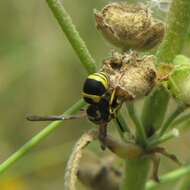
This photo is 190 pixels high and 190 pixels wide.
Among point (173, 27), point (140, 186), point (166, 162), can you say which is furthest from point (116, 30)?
point (166, 162)

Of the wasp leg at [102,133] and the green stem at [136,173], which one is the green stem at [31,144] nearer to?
the wasp leg at [102,133]

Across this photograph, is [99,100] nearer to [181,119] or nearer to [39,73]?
[181,119]

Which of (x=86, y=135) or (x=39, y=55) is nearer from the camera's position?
(x=86, y=135)

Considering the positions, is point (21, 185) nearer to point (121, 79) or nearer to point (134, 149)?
point (134, 149)

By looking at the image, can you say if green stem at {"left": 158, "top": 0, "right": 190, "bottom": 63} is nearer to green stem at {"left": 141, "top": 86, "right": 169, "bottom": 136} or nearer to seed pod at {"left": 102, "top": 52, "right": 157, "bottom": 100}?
green stem at {"left": 141, "top": 86, "right": 169, "bottom": 136}

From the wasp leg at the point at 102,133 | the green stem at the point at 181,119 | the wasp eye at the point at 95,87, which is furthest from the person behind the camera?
the green stem at the point at 181,119

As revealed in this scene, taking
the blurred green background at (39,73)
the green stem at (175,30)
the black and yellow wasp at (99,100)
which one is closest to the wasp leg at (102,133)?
→ the black and yellow wasp at (99,100)

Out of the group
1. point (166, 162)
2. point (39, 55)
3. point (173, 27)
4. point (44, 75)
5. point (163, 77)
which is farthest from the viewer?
point (44, 75)
